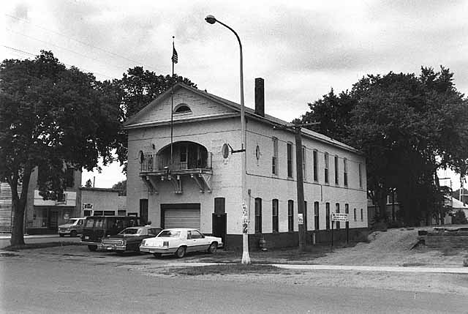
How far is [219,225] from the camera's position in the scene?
29.9m

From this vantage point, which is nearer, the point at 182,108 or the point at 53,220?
the point at 182,108

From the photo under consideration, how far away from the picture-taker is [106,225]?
94.1 feet

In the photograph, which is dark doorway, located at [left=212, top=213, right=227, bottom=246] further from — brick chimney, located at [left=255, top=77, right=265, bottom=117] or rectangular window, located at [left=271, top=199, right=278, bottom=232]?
brick chimney, located at [left=255, top=77, right=265, bottom=117]

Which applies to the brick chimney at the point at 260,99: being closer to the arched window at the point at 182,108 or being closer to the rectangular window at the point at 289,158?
the rectangular window at the point at 289,158

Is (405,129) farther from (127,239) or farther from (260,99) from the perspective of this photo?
(127,239)

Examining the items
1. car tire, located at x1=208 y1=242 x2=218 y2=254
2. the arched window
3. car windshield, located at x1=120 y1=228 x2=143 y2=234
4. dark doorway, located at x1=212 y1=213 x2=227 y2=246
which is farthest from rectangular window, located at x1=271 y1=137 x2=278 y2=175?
car windshield, located at x1=120 y1=228 x2=143 y2=234

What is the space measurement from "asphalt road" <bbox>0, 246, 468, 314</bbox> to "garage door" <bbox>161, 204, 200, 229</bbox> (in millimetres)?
13336

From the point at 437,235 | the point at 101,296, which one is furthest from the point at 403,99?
the point at 101,296

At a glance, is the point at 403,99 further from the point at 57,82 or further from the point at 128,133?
the point at 57,82

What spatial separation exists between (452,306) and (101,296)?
810 centimetres

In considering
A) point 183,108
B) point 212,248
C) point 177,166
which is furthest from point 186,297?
point 183,108

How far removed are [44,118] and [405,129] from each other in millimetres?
31261

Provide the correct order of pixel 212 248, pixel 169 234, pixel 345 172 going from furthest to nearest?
pixel 345 172 → pixel 212 248 → pixel 169 234

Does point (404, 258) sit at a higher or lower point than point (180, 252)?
lower
